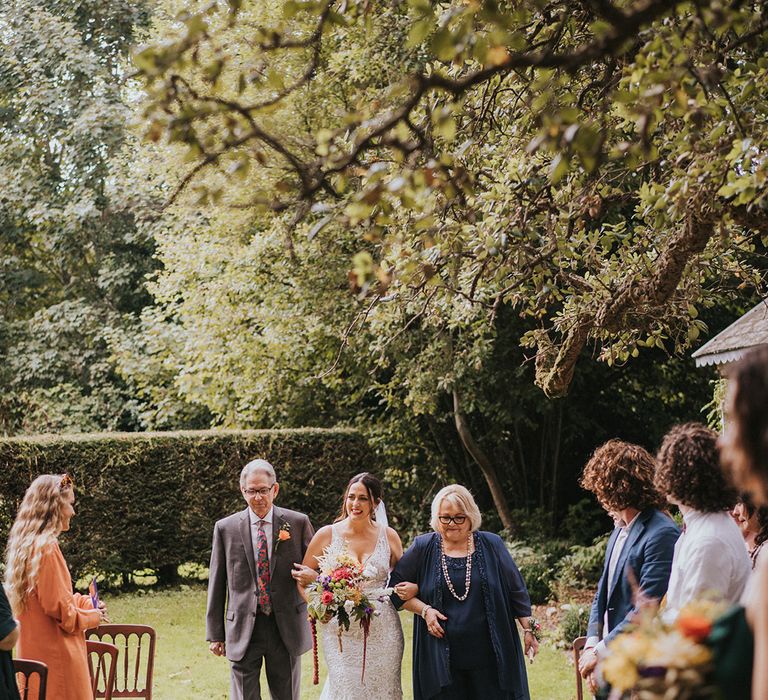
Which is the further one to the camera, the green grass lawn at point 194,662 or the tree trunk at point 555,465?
the tree trunk at point 555,465

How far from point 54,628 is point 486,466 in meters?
9.71

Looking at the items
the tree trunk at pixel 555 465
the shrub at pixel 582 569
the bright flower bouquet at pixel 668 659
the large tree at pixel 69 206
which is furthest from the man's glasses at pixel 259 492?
the large tree at pixel 69 206

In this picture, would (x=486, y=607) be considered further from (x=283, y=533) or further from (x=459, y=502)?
(x=283, y=533)

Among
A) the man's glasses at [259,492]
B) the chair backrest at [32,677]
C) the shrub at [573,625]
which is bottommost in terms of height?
the shrub at [573,625]

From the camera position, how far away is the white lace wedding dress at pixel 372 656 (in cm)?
612

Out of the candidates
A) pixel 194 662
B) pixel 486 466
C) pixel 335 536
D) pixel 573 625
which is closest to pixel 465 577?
pixel 335 536

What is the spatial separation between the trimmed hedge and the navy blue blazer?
1012cm

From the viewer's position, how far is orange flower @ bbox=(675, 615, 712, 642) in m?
2.26

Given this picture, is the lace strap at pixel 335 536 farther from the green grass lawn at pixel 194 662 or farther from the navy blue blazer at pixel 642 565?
the navy blue blazer at pixel 642 565

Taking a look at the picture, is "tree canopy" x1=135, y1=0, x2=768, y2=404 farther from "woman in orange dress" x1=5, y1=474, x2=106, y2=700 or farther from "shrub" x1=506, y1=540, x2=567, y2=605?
"shrub" x1=506, y1=540, x2=567, y2=605

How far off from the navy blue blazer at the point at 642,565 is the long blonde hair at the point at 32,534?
307 centimetres

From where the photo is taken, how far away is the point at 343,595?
585 centimetres

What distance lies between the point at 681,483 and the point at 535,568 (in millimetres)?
8959

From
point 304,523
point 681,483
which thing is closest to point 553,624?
point 304,523
